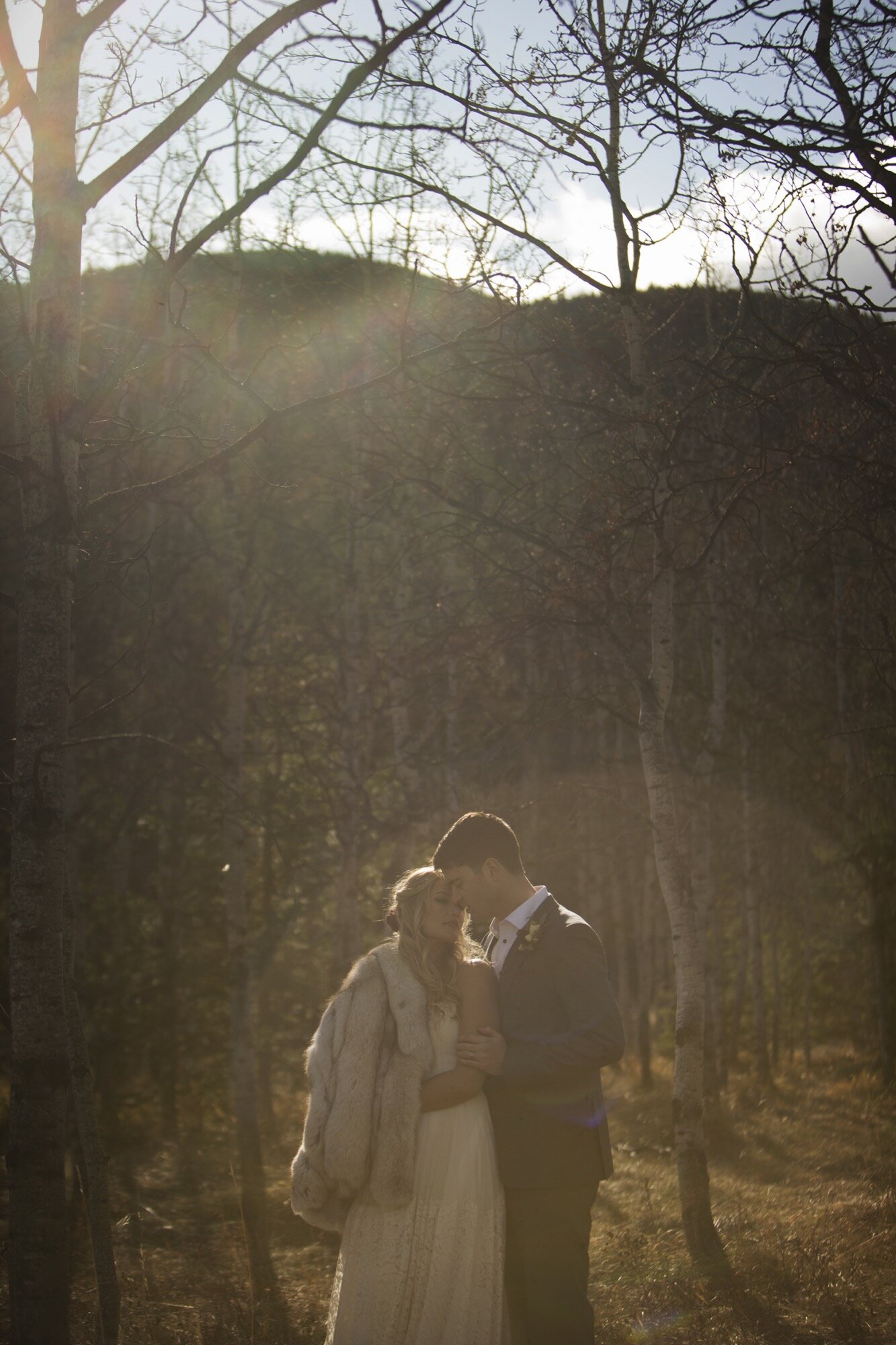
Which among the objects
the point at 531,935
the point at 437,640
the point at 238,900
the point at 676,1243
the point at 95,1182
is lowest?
the point at 676,1243

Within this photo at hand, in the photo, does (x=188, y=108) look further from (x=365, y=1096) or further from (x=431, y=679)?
(x=431, y=679)

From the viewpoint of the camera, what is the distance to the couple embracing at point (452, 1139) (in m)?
3.62

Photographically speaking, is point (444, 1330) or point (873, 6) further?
point (873, 6)

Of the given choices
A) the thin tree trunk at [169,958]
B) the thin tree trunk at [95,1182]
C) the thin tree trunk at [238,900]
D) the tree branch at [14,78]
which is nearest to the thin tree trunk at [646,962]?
the thin tree trunk at [169,958]

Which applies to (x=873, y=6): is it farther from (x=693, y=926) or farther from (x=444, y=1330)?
(x=444, y=1330)

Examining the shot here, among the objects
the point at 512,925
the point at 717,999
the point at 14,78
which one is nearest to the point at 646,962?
the point at 717,999

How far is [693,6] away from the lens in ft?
17.6

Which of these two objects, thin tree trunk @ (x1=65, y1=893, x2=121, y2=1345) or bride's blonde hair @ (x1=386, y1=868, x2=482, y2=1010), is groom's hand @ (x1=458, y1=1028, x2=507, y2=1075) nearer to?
bride's blonde hair @ (x1=386, y1=868, x2=482, y2=1010)

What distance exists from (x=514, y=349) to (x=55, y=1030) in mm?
4626

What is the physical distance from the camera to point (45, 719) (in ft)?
12.6

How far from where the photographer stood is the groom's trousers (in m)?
3.65

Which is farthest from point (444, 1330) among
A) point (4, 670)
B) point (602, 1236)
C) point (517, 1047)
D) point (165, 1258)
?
point (165, 1258)

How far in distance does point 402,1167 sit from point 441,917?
2.62 feet

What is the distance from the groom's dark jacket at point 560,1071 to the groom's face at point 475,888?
28 centimetres
